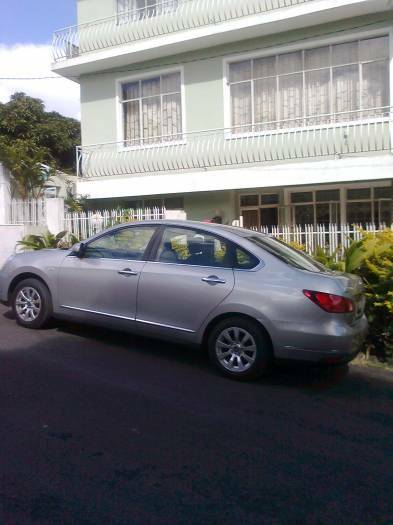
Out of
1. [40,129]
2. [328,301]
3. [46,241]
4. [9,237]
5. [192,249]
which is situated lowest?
[328,301]

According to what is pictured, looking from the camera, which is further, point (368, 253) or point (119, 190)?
point (119, 190)

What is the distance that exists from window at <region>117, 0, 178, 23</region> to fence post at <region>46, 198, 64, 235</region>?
5.34m

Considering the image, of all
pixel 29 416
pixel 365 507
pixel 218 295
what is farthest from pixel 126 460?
pixel 218 295

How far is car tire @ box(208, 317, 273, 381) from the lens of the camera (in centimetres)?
525

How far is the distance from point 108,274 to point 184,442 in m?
2.68

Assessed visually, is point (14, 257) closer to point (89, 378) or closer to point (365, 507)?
point (89, 378)

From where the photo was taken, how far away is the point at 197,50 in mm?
13188

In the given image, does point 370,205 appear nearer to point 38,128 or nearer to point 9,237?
point 9,237

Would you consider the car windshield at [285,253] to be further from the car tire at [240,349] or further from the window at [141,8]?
the window at [141,8]

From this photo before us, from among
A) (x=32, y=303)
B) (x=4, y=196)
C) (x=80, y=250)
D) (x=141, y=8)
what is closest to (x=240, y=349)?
(x=80, y=250)

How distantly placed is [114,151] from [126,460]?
456 inches

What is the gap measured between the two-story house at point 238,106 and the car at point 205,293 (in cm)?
643

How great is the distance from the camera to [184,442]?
3.95 metres

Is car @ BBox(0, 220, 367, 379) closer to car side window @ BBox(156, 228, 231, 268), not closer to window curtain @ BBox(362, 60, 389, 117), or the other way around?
car side window @ BBox(156, 228, 231, 268)
